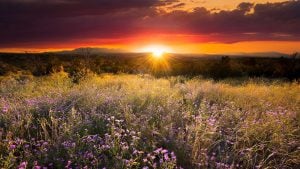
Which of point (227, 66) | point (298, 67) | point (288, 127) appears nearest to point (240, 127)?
point (288, 127)

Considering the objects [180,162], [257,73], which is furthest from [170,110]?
[257,73]

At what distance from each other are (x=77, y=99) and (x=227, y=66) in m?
15.9

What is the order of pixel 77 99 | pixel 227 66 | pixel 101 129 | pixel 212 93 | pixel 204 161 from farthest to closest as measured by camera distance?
1. pixel 227 66
2. pixel 212 93
3. pixel 77 99
4. pixel 101 129
5. pixel 204 161

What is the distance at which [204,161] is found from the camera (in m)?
4.77

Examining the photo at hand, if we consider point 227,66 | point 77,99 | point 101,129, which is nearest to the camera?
point 101,129

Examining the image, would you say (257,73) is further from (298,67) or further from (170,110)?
(170,110)

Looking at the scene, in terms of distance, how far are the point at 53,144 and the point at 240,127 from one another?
317 centimetres

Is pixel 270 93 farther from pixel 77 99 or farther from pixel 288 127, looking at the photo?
pixel 77 99

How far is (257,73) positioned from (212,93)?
15397mm

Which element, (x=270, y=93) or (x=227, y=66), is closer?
(x=270, y=93)

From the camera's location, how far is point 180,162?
490cm

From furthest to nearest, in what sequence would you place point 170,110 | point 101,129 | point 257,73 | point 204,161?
point 257,73 → point 170,110 → point 101,129 → point 204,161

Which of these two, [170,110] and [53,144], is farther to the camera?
[170,110]

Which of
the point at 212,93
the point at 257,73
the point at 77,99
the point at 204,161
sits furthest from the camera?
the point at 257,73
